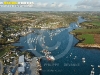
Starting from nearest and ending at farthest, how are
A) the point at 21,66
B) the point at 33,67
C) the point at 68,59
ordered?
the point at 21,66, the point at 33,67, the point at 68,59

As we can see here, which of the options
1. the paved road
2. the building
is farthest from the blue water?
the building

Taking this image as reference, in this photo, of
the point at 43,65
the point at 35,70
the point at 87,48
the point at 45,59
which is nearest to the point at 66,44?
the point at 87,48

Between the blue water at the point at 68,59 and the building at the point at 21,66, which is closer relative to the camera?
the building at the point at 21,66

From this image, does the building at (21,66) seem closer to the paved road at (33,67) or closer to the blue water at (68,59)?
the paved road at (33,67)

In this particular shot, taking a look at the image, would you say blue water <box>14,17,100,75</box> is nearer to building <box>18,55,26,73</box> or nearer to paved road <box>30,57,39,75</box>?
paved road <box>30,57,39,75</box>

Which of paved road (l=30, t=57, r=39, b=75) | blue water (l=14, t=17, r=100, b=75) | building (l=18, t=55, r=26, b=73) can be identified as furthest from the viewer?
blue water (l=14, t=17, r=100, b=75)

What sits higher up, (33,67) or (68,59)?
(33,67)

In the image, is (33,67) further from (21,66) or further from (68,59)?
(68,59)

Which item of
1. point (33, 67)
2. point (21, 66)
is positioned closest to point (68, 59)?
point (33, 67)

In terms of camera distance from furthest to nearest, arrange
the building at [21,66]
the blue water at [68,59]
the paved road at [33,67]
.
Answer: the blue water at [68,59] < the paved road at [33,67] < the building at [21,66]

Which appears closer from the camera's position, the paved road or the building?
the building

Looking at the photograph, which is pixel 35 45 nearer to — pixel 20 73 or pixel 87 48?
pixel 87 48

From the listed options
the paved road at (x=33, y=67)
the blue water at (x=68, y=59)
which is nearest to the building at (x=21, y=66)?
the paved road at (x=33, y=67)
